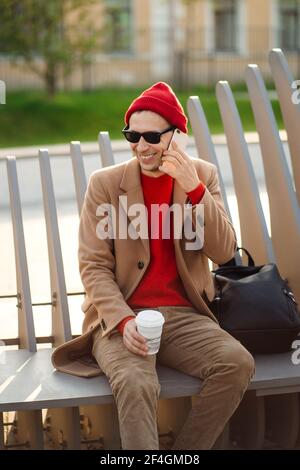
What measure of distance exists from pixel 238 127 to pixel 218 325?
4.22 ft

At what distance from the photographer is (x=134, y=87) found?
27.9 m

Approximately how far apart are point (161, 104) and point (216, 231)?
1.89ft

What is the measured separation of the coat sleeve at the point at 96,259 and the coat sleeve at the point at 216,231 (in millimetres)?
404

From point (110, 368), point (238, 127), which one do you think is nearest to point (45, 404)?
point (110, 368)

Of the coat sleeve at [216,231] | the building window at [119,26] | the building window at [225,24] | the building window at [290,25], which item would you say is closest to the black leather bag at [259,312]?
the coat sleeve at [216,231]

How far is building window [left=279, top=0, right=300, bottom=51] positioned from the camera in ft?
105

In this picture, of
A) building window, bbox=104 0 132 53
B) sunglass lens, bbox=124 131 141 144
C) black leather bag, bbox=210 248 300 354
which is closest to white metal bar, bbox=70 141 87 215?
sunglass lens, bbox=124 131 141 144

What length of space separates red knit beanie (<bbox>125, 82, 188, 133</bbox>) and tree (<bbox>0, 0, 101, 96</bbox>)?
17942mm

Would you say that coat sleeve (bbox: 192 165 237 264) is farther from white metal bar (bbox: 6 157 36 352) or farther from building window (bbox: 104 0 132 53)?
building window (bbox: 104 0 132 53)

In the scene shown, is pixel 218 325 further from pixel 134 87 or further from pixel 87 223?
pixel 134 87

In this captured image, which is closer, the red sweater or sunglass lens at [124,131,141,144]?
sunglass lens at [124,131,141,144]

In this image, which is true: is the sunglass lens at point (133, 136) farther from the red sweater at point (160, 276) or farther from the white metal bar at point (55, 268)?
the white metal bar at point (55, 268)

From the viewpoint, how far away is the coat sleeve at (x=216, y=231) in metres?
4.17

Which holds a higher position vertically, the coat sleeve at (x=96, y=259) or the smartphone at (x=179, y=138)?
the smartphone at (x=179, y=138)
